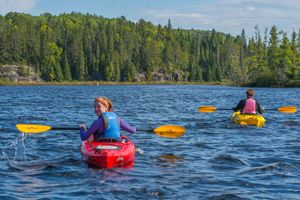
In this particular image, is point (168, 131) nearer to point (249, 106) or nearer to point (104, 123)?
point (104, 123)

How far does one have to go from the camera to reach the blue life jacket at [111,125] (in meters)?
12.3

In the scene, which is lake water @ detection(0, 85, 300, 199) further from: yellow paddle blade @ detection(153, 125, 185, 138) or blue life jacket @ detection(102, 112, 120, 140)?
blue life jacket @ detection(102, 112, 120, 140)

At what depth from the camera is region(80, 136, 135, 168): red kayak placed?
1177 centimetres

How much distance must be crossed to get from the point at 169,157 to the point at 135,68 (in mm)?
159643

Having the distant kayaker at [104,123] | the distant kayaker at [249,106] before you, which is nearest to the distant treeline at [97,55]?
the distant kayaker at [249,106]

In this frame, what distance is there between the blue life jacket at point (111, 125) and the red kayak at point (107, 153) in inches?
5.0

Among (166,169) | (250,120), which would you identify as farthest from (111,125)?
(250,120)

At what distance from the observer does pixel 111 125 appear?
40.8 ft

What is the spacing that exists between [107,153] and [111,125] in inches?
36.8

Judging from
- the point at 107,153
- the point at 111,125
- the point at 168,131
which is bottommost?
the point at 107,153

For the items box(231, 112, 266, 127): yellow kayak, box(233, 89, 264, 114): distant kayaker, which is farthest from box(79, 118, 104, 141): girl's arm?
box(233, 89, 264, 114): distant kayaker

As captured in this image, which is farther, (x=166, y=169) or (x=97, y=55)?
(x=97, y=55)

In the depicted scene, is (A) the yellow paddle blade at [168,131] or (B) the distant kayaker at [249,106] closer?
(A) the yellow paddle blade at [168,131]

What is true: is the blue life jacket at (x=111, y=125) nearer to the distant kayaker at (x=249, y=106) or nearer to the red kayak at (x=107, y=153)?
the red kayak at (x=107, y=153)
